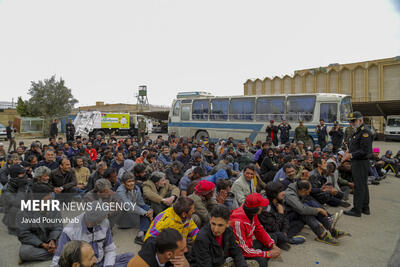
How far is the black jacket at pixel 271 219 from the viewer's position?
12.1 ft

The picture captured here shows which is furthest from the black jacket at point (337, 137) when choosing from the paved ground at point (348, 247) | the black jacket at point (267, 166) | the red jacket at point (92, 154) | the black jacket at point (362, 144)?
the red jacket at point (92, 154)

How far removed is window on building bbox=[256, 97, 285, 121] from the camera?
530 inches

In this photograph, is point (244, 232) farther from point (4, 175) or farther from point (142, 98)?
point (142, 98)

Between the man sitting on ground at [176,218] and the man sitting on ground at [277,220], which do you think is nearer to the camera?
the man sitting on ground at [176,218]

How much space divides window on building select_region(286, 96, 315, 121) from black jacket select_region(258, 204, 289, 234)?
961cm

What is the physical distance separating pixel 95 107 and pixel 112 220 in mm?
56824

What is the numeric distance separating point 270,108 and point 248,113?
1244mm

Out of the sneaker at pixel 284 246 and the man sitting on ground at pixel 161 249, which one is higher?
the man sitting on ground at pixel 161 249

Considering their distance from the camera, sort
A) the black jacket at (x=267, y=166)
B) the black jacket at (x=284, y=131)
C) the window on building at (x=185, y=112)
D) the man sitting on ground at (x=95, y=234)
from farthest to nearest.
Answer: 1. the window on building at (x=185, y=112)
2. the black jacket at (x=284, y=131)
3. the black jacket at (x=267, y=166)
4. the man sitting on ground at (x=95, y=234)

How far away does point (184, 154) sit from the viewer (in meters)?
7.61

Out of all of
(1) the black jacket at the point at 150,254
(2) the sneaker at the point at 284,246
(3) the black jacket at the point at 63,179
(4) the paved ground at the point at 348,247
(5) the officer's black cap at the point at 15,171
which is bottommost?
(4) the paved ground at the point at 348,247

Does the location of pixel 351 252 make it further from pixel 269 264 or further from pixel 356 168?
pixel 356 168

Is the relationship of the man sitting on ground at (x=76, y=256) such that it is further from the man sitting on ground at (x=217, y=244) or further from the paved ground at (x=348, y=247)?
the paved ground at (x=348, y=247)

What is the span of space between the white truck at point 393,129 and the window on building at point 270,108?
43.1 feet
